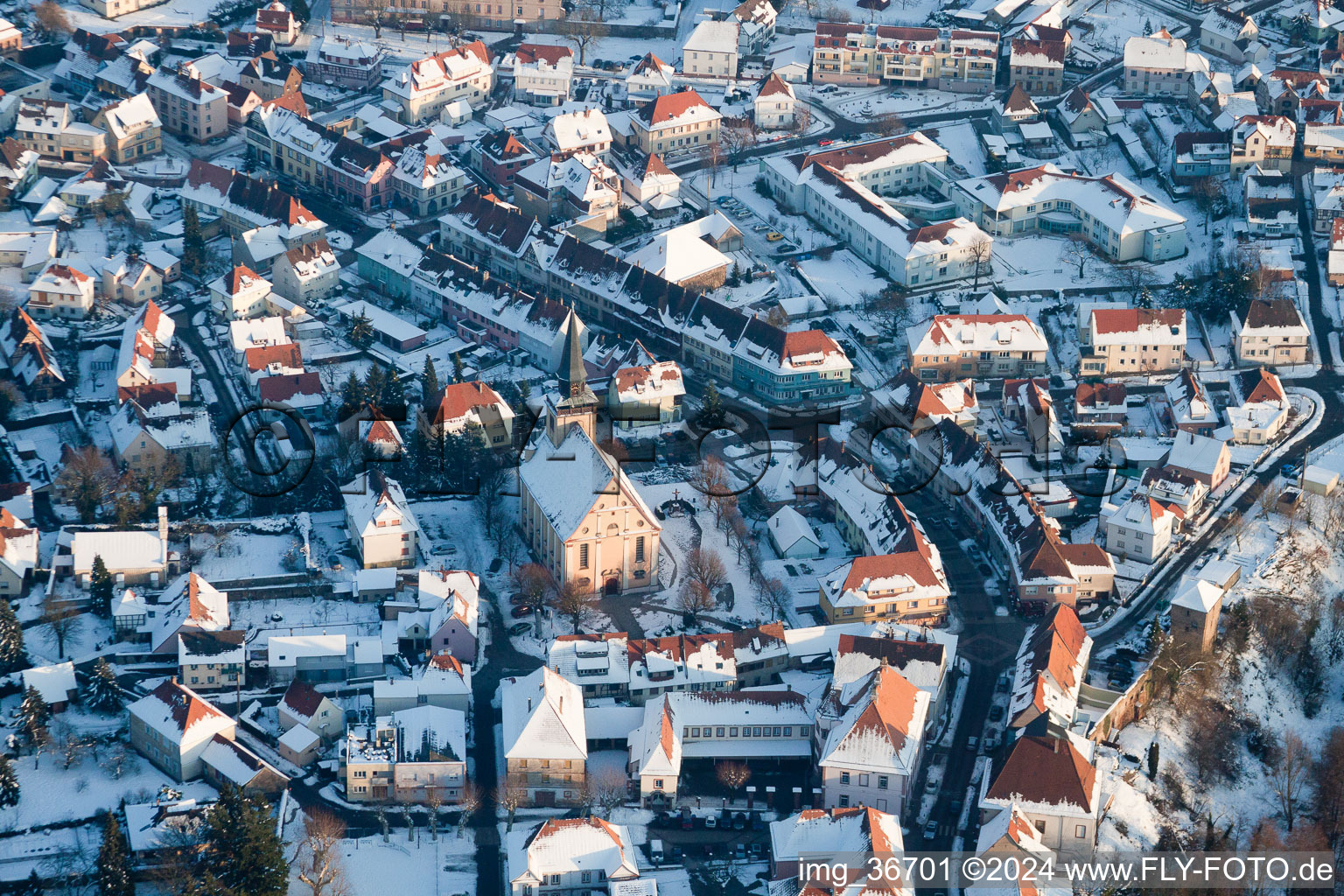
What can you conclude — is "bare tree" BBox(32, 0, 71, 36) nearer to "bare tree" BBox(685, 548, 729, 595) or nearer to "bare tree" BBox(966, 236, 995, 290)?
"bare tree" BBox(966, 236, 995, 290)

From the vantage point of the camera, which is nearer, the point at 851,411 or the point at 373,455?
the point at 373,455

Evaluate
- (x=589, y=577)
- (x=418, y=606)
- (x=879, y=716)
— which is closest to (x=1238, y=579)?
(x=879, y=716)

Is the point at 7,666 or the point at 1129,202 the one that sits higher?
the point at 1129,202

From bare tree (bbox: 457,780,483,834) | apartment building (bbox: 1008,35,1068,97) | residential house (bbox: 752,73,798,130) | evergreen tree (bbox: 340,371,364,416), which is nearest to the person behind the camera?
bare tree (bbox: 457,780,483,834)

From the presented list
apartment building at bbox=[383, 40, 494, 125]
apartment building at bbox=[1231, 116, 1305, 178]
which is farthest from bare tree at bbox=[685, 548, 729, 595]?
apartment building at bbox=[383, 40, 494, 125]

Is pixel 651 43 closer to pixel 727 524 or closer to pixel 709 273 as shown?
pixel 709 273

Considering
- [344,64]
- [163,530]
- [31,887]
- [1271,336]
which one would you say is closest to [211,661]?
[163,530]
